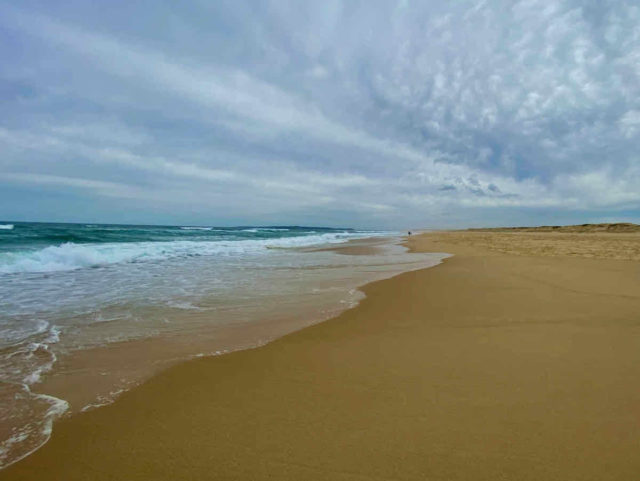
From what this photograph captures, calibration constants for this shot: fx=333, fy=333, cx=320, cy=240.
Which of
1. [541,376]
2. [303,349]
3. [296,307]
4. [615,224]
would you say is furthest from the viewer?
[615,224]

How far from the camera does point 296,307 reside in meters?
5.84

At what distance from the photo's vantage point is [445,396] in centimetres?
264

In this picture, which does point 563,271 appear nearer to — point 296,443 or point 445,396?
point 445,396

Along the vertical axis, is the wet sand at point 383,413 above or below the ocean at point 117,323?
above

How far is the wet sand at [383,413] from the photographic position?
191 centimetres

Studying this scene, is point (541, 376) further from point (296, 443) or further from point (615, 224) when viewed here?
point (615, 224)

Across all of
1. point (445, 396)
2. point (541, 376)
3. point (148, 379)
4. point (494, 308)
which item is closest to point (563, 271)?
point (494, 308)

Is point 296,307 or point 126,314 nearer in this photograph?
point 126,314

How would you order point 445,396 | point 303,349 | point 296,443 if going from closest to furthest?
point 296,443
point 445,396
point 303,349

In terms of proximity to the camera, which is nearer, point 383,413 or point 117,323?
point 383,413

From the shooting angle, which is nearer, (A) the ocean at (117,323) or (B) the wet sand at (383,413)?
(B) the wet sand at (383,413)

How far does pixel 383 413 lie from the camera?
2400 mm

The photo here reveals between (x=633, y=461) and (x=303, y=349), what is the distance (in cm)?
273

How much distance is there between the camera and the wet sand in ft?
6.26
